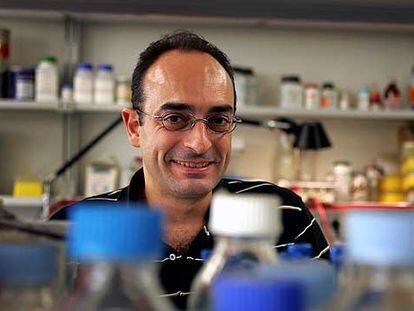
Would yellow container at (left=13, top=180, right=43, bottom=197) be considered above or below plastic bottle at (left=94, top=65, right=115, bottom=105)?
below

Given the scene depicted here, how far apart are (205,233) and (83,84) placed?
2.17 m

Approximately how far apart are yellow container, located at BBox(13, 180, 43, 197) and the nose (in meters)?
2.19

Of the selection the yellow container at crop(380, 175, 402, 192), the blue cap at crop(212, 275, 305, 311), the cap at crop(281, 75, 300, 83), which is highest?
the cap at crop(281, 75, 300, 83)

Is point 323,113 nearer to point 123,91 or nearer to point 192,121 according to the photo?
point 123,91

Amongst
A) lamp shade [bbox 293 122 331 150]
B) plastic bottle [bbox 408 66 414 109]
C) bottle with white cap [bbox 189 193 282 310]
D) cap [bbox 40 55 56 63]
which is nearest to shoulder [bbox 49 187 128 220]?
bottle with white cap [bbox 189 193 282 310]

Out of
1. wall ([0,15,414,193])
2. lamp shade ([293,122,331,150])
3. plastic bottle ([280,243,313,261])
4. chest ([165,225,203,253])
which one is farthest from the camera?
wall ([0,15,414,193])

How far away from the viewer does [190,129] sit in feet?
4.01

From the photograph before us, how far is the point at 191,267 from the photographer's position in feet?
3.18

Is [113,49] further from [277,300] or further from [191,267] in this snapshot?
[277,300]

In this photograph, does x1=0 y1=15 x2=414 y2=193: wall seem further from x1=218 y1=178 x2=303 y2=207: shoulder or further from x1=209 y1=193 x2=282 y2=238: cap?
x1=209 y1=193 x2=282 y2=238: cap

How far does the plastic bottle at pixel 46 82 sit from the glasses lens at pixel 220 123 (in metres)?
2.15

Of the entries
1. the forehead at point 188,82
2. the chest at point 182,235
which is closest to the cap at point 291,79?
the forehead at point 188,82

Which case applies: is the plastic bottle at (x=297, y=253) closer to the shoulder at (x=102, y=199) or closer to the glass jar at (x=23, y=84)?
the shoulder at (x=102, y=199)

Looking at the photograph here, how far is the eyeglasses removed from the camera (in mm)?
1210
